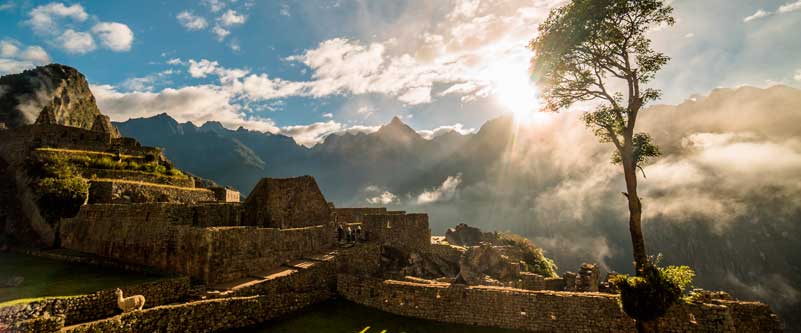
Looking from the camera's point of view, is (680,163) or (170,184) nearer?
(170,184)

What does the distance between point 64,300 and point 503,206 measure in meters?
168

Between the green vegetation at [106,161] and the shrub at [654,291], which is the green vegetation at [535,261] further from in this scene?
the green vegetation at [106,161]

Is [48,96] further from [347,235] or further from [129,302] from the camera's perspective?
[129,302]

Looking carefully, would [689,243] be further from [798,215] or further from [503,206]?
[503,206]

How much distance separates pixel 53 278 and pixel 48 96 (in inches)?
3373

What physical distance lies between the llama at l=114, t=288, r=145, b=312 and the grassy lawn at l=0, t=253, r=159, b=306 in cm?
171

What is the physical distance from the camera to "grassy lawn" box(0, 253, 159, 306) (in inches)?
493

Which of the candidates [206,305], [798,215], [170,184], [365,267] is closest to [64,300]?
[206,305]

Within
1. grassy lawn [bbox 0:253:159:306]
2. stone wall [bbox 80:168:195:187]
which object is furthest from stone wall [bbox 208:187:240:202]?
grassy lawn [bbox 0:253:159:306]

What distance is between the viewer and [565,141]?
145750 millimetres

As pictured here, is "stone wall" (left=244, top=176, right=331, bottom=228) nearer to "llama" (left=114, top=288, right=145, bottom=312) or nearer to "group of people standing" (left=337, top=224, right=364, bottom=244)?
"group of people standing" (left=337, top=224, right=364, bottom=244)

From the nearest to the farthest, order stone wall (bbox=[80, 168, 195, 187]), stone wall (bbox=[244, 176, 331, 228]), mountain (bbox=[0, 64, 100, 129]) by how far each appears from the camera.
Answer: stone wall (bbox=[244, 176, 331, 228]) < stone wall (bbox=[80, 168, 195, 187]) < mountain (bbox=[0, 64, 100, 129])

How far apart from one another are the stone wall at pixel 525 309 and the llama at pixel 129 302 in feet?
32.1

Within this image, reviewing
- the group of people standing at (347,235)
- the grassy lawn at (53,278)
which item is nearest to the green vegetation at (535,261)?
the group of people standing at (347,235)
